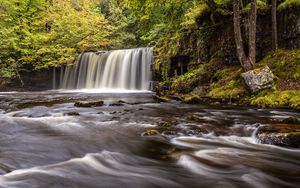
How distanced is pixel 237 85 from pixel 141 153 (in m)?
7.73

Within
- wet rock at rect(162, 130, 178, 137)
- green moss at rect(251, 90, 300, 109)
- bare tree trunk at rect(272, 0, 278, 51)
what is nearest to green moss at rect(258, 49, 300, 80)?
bare tree trunk at rect(272, 0, 278, 51)

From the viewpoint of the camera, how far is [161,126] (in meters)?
7.53

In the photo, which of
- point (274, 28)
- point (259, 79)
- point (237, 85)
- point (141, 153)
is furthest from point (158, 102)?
point (141, 153)

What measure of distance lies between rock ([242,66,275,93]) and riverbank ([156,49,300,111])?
19 cm

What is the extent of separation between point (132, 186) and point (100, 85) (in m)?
18.2

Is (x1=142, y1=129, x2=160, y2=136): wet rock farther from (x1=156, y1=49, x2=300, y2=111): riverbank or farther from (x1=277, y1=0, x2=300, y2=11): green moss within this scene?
(x1=277, y1=0, x2=300, y2=11): green moss

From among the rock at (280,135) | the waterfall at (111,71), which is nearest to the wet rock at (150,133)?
the rock at (280,135)

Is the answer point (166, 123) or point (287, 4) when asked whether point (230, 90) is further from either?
point (166, 123)

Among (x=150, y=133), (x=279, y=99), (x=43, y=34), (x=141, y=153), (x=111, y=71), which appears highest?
(x=43, y=34)

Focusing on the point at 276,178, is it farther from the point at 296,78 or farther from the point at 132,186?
the point at 296,78

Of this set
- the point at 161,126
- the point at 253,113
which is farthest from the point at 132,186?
the point at 253,113

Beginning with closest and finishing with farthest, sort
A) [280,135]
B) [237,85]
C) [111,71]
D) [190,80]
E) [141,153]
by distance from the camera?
[141,153], [280,135], [237,85], [190,80], [111,71]

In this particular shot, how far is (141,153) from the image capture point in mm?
5488

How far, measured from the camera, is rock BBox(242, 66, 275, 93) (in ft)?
36.0
